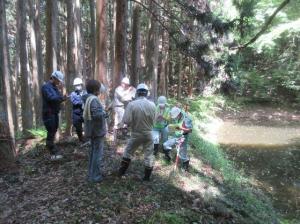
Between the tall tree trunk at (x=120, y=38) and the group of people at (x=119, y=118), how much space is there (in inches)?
32.4

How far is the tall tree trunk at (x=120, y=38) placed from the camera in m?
12.4

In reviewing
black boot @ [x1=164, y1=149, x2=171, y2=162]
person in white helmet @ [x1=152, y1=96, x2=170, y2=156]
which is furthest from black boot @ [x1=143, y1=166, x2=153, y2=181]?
black boot @ [x1=164, y1=149, x2=171, y2=162]

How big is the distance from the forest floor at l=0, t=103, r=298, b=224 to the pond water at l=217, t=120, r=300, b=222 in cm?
323

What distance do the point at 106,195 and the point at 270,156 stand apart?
13.1 metres

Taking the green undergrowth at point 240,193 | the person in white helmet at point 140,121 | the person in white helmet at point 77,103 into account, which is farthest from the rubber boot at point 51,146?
the green undergrowth at point 240,193

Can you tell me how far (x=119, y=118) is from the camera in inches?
474

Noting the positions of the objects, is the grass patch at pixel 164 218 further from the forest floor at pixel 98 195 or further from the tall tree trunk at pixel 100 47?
the tall tree trunk at pixel 100 47

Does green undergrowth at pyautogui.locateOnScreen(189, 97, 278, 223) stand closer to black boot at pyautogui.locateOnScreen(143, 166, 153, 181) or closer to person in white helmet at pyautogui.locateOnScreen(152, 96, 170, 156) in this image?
black boot at pyautogui.locateOnScreen(143, 166, 153, 181)

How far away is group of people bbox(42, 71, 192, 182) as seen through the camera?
8.09 m

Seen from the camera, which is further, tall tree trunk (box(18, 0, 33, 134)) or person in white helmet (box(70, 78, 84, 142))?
tall tree trunk (box(18, 0, 33, 134))

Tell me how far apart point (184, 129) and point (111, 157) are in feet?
7.14

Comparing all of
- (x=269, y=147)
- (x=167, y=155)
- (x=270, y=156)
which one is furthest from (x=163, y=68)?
(x=167, y=155)

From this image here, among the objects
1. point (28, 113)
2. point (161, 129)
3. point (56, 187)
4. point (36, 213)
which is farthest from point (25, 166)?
point (28, 113)

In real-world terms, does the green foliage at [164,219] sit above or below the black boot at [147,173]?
below
